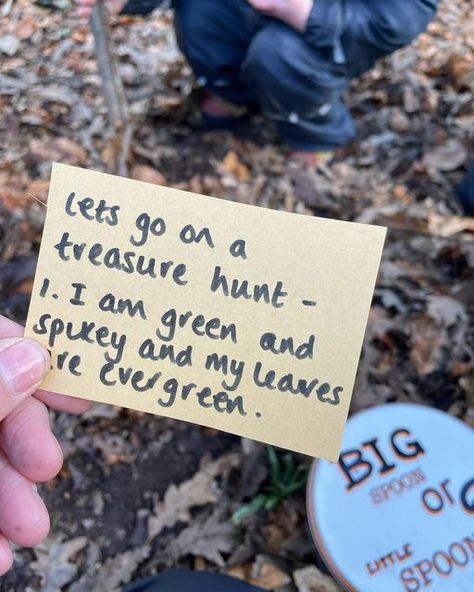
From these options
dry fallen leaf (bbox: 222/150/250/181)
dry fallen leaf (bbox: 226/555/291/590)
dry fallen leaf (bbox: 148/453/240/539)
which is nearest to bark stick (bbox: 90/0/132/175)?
dry fallen leaf (bbox: 222/150/250/181)

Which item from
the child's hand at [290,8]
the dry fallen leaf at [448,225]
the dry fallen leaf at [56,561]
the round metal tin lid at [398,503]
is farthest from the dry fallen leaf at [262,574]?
the child's hand at [290,8]

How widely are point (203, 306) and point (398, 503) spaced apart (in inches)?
34.0

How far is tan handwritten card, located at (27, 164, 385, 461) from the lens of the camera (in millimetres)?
1056

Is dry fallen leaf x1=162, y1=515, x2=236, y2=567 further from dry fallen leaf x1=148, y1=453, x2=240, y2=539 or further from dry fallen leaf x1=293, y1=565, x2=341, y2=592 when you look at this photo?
dry fallen leaf x1=293, y1=565, x2=341, y2=592

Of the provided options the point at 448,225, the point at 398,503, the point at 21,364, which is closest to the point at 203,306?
the point at 21,364

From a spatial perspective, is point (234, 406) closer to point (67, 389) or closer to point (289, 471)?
point (67, 389)

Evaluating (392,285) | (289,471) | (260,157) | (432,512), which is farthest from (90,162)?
(432,512)

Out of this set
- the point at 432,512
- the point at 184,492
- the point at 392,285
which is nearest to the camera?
the point at 432,512

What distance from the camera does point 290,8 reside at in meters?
2.18

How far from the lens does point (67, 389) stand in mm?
1107

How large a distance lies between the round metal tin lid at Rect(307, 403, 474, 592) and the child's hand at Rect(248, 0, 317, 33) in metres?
1.55

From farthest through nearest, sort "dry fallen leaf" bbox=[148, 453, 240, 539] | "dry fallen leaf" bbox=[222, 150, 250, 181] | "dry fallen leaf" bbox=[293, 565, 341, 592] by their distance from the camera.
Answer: "dry fallen leaf" bbox=[222, 150, 250, 181]
"dry fallen leaf" bbox=[148, 453, 240, 539]
"dry fallen leaf" bbox=[293, 565, 341, 592]

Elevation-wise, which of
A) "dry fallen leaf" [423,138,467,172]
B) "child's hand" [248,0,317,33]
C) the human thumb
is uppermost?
"child's hand" [248,0,317,33]

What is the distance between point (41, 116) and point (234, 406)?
2.06 m
